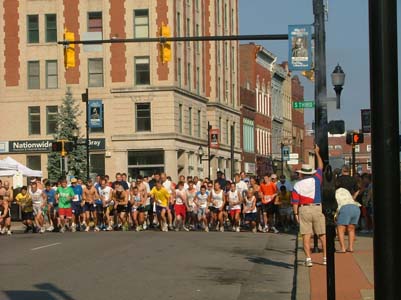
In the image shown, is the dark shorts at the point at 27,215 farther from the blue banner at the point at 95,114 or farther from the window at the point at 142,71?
the window at the point at 142,71

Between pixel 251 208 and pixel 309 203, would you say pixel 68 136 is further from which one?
pixel 309 203

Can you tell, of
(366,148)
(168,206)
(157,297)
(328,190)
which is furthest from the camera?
(366,148)

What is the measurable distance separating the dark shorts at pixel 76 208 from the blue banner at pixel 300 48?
37.3 feet

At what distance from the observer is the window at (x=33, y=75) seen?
Answer: 56.3 metres

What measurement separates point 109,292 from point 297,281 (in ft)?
9.23

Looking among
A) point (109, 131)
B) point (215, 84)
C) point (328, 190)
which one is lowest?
point (328, 190)

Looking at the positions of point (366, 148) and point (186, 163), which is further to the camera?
point (366, 148)

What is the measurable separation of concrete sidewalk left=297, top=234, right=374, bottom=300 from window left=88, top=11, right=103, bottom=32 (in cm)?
4051

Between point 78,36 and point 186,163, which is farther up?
point 78,36

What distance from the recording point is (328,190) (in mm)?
7734

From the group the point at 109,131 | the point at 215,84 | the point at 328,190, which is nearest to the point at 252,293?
the point at 328,190

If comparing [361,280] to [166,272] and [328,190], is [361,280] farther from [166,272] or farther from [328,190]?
[328,190]

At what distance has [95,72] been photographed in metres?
55.4

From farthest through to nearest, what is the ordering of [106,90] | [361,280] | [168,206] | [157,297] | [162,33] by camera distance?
1. [106,90]
2. [168,206]
3. [162,33]
4. [361,280]
5. [157,297]
